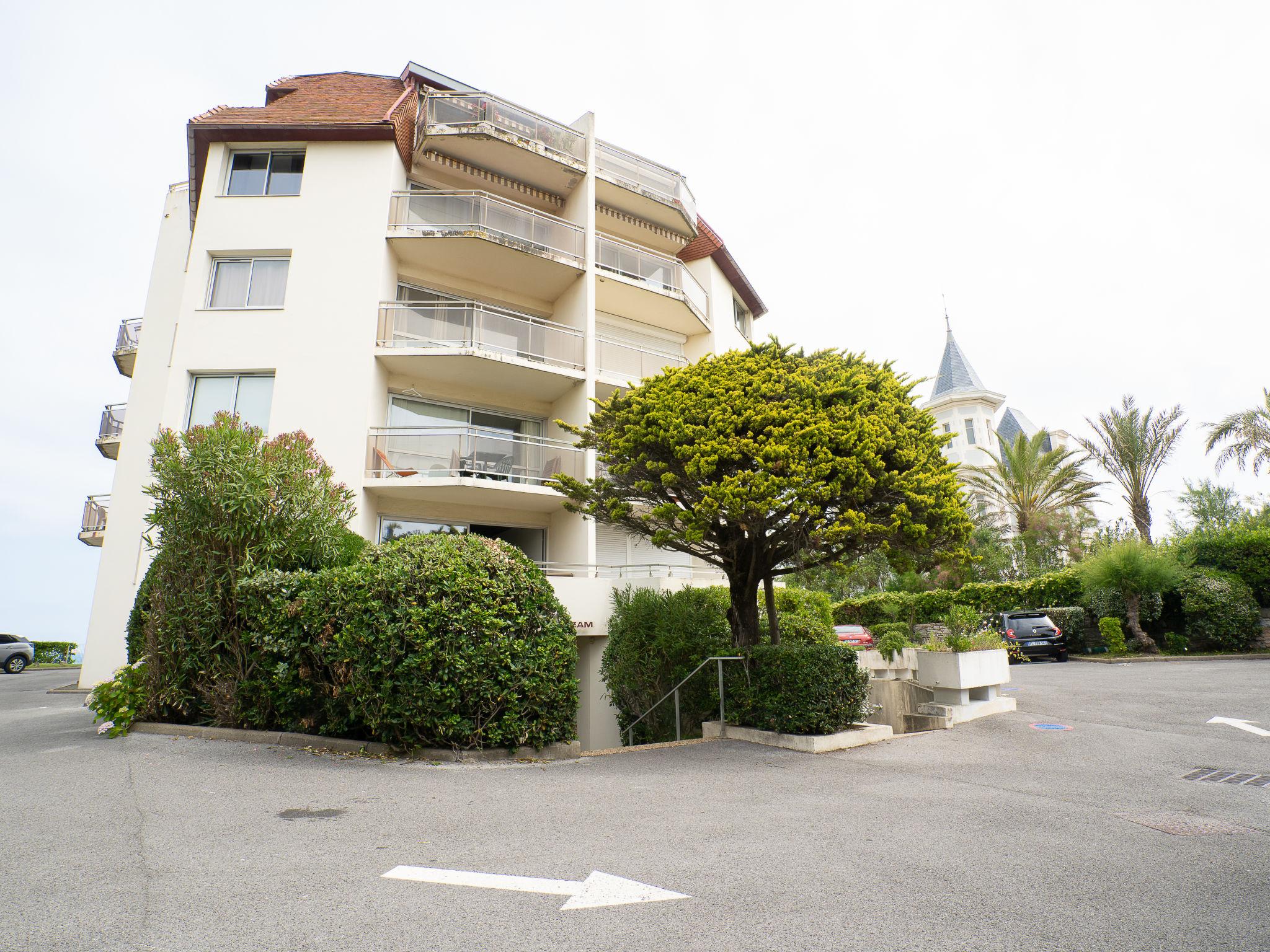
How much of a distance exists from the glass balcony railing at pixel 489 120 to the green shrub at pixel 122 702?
12.9 m

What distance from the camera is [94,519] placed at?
20.1m

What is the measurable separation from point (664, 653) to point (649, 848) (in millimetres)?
7587

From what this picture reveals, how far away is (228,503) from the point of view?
28.3ft

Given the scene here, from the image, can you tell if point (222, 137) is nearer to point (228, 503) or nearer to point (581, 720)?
point (228, 503)

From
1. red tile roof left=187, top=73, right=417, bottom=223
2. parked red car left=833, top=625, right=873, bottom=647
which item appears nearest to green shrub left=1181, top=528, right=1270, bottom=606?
parked red car left=833, top=625, right=873, bottom=647

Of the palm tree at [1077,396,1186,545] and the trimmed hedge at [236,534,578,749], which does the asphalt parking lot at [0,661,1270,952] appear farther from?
the palm tree at [1077,396,1186,545]

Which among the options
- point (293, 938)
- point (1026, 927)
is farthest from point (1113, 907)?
point (293, 938)

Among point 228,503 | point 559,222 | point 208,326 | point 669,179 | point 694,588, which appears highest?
point 669,179

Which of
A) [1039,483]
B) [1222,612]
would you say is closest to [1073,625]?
[1222,612]

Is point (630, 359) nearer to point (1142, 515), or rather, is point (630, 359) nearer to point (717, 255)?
point (717, 255)

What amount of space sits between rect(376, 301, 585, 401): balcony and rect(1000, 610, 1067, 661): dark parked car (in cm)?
1762

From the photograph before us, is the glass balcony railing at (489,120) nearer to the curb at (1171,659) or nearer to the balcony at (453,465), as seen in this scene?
the balcony at (453,465)

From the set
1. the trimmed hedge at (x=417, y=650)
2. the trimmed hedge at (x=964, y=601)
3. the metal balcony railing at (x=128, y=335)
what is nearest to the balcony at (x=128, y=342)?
the metal balcony railing at (x=128, y=335)

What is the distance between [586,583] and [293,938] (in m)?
10.7
